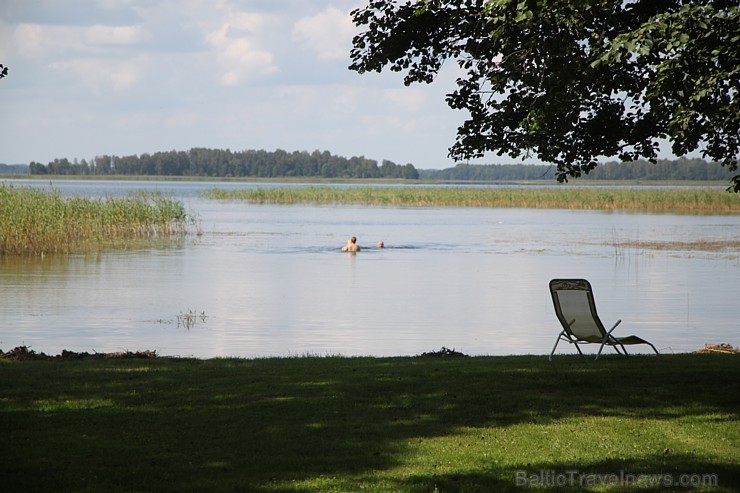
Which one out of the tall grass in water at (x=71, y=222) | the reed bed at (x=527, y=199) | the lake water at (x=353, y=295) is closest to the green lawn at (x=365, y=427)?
the lake water at (x=353, y=295)

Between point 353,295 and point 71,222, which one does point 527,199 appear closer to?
point 71,222

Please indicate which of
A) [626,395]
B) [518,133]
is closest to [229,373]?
[626,395]

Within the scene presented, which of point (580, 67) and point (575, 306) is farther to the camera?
point (575, 306)

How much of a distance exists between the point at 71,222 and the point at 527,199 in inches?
1600

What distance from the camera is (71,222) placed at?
86.2ft

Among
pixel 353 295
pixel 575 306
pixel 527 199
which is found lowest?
pixel 353 295

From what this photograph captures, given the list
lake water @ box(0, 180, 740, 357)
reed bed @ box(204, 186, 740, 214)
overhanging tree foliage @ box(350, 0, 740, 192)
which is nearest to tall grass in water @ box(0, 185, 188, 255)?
lake water @ box(0, 180, 740, 357)

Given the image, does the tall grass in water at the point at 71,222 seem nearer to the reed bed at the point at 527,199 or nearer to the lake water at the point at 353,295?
the lake water at the point at 353,295

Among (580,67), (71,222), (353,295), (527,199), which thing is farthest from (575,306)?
(527,199)

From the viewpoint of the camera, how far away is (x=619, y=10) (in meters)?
7.29

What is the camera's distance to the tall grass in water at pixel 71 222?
23578mm

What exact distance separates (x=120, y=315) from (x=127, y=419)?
900 cm

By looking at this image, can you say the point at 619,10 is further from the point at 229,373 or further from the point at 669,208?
the point at 669,208

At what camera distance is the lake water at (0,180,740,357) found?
41.7 ft
